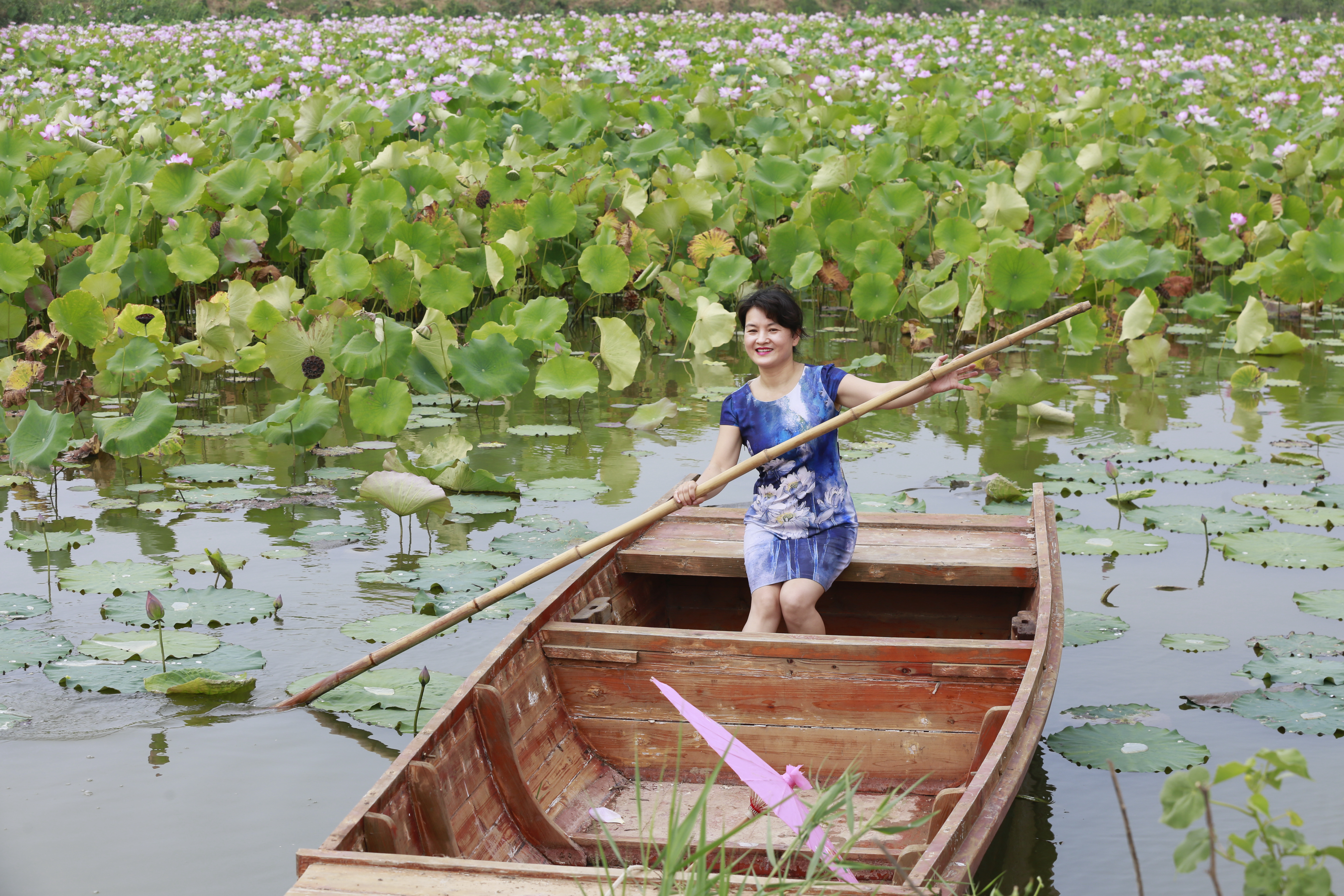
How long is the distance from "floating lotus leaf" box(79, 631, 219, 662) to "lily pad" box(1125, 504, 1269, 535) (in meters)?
3.31

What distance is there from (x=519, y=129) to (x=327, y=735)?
7.32 m

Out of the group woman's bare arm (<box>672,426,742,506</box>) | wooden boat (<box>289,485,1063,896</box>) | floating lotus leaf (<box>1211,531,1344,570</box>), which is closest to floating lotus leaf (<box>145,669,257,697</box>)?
wooden boat (<box>289,485,1063,896</box>)

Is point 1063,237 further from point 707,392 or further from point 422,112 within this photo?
point 422,112

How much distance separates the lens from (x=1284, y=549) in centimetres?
496

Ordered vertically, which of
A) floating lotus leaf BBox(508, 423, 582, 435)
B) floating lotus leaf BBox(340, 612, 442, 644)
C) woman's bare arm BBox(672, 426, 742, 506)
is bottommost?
floating lotus leaf BBox(340, 612, 442, 644)

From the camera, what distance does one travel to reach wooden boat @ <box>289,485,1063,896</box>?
249 centimetres

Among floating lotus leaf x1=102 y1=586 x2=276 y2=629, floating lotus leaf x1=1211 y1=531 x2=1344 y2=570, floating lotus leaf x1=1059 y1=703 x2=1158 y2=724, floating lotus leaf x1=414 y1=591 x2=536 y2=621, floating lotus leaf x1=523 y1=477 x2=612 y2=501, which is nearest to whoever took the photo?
floating lotus leaf x1=1059 y1=703 x2=1158 y2=724

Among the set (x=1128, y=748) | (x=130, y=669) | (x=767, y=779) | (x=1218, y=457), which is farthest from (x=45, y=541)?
(x=1218, y=457)

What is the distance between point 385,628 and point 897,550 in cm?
156

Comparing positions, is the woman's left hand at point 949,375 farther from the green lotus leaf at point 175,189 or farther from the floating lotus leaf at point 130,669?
the green lotus leaf at point 175,189

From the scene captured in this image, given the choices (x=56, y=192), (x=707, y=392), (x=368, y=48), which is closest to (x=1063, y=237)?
(x=707, y=392)

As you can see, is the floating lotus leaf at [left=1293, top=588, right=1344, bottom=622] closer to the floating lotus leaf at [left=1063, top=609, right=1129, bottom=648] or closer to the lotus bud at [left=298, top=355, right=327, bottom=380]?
the floating lotus leaf at [left=1063, top=609, right=1129, bottom=648]

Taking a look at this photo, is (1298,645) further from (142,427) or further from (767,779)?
(142,427)

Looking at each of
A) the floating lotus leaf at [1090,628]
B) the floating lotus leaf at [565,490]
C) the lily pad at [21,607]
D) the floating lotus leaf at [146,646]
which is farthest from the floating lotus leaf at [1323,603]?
the lily pad at [21,607]
